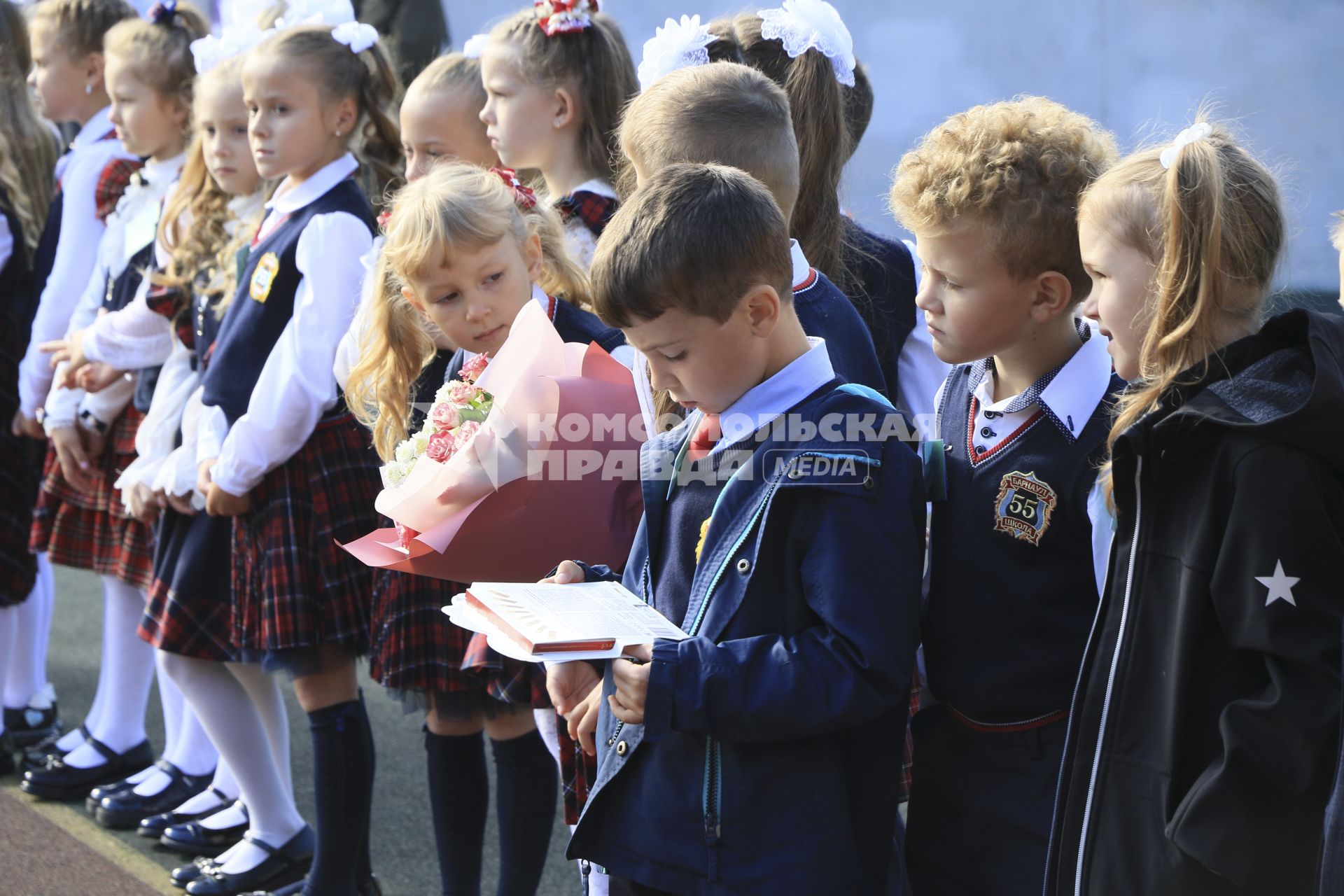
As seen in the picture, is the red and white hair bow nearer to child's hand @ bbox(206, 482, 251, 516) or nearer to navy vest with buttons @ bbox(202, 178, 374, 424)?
navy vest with buttons @ bbox(202, 178, 374, 424)

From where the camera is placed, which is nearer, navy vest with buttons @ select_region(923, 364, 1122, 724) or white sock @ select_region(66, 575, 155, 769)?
navy vest with buttons @ select_region(923, 364, 1122, 724)

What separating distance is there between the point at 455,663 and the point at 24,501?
206 centimetres

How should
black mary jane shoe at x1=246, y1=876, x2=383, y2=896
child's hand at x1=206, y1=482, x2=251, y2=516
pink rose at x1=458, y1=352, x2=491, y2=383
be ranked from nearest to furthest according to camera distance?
pink rose at x1=458, y1=352, x2=491, y2=383 → child's hand at x1=206, y1=482, x2=251, y2=516 → black mary jane shoe at x1=246, y1=876, x2=383, y2=896

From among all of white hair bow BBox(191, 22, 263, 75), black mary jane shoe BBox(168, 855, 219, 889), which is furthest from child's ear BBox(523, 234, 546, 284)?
black mary jane shoe BBox(168, 855, 219, 889)

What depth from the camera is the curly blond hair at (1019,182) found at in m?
1.81

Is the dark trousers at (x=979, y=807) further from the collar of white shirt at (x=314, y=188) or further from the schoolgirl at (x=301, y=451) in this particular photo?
the collar of white shirt at (x=314, y=188)

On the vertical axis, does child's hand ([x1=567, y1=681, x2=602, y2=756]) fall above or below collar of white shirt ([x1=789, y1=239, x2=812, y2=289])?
below

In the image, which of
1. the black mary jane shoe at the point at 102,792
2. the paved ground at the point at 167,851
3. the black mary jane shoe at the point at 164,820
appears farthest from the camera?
the black mary jane shoe at the point at 102,792

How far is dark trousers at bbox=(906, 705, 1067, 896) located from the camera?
5.81 ft

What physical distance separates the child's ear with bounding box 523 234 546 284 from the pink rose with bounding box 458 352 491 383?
0.82 ft

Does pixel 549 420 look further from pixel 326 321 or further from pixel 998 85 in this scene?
pixel 998 85

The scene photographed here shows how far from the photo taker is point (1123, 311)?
5.43 ft

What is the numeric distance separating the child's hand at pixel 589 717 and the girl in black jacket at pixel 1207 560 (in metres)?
0.61

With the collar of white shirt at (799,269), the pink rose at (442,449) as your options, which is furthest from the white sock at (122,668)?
the collar of white shirt at (799,269)
